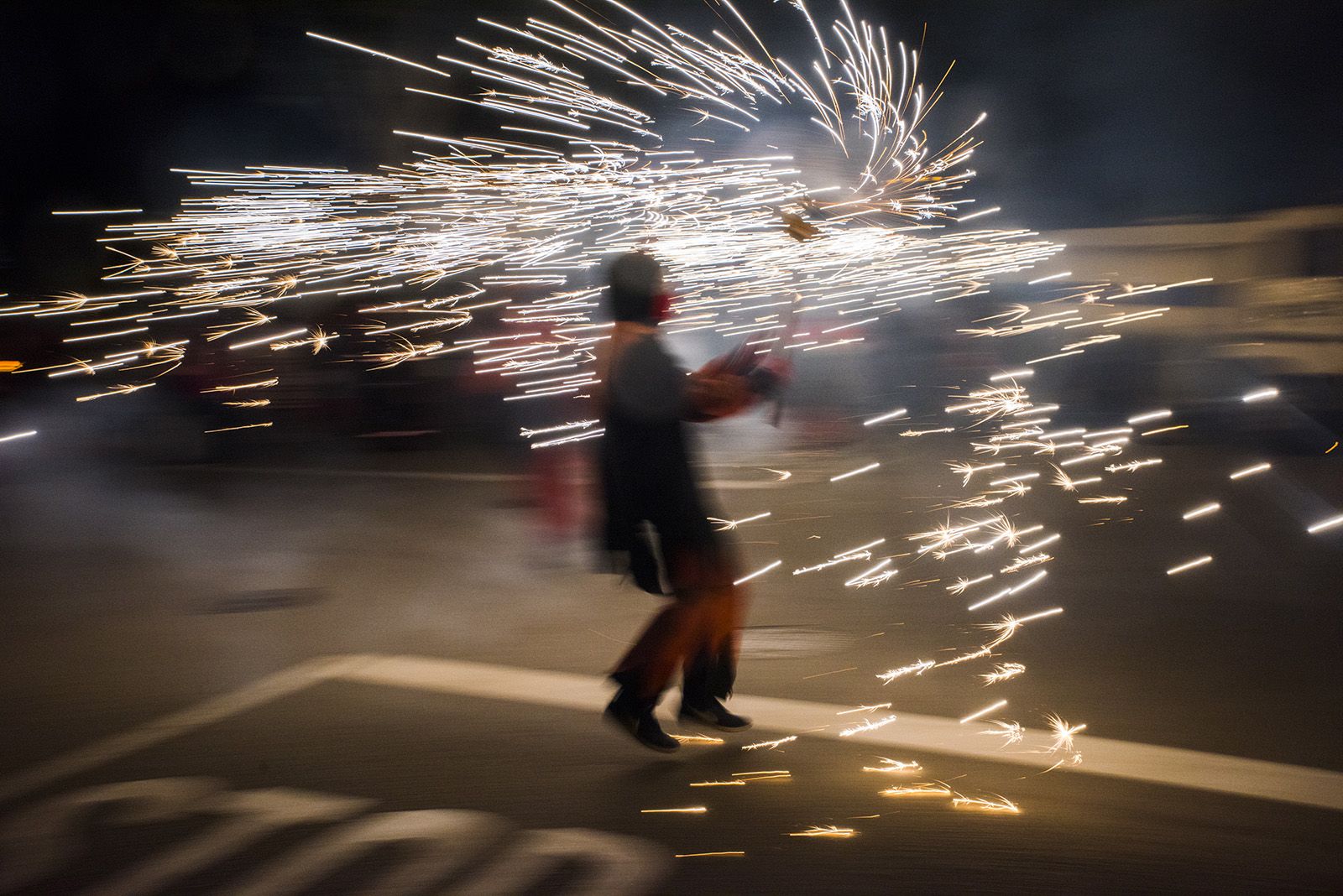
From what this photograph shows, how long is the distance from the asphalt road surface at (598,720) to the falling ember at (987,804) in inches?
1.9

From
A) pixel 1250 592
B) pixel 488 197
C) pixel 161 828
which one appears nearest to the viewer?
pixel 161 828

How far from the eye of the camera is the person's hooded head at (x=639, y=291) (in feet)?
16.8

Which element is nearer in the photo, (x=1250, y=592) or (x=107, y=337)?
(x=1250, y=592)

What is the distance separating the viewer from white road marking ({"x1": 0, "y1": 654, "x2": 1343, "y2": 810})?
4758 mm

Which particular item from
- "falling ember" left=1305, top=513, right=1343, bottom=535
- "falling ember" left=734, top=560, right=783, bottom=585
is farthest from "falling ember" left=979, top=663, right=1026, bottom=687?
"falling ember" left=1305, top=513, right=1343, bottom=535

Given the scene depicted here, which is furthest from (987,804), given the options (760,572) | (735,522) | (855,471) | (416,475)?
(416,475)

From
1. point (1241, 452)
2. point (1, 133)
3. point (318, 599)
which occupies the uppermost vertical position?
point (1, 133)

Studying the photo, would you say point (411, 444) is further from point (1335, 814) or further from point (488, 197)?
point (1335, 814)

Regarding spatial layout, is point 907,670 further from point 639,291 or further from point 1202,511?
point 1202,511

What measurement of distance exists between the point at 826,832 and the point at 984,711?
1445mm

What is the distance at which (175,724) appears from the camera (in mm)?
5516

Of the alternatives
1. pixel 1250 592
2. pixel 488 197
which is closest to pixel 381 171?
pixel 488 197

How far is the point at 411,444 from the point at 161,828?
9.81 meters

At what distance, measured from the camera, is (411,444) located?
46.2ft
